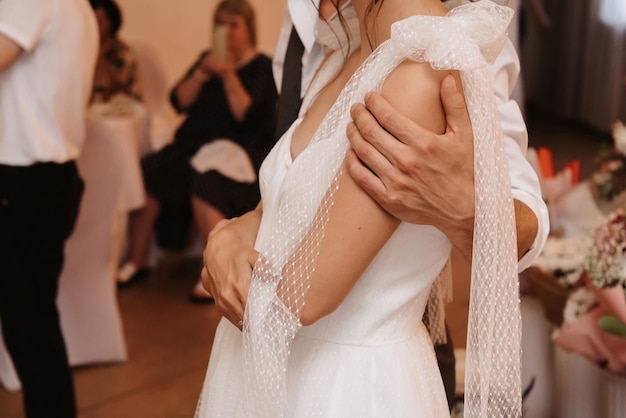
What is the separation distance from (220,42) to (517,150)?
9.52 feet

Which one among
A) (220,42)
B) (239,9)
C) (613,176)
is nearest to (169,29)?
(239,9)

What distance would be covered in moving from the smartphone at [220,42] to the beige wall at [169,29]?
1.14 meters

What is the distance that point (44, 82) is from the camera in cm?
253

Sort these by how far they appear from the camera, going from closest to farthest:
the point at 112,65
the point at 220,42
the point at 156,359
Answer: the point at 156,359 → the point at 220,42 → the point at 112,65

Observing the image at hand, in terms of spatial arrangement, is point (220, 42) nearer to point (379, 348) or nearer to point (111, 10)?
point (111, 10)

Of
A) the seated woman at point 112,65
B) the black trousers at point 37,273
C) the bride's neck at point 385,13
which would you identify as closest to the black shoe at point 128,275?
the seated woman at point 112,65

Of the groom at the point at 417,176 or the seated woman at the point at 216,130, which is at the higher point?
the groom at the point at 417,176

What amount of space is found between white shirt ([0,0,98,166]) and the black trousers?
0.20 ft

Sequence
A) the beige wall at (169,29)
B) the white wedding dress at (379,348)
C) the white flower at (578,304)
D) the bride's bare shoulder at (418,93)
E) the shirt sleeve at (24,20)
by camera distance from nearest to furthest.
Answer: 1. the bride's bare shoulder at (418,93)
2. the white wedding dress at (379,348)
3. the white flower at (578,304)
4. the shirt sleeve at (24,20)
5. the beige wall at (169,29)

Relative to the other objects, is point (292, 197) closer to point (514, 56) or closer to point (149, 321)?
point (514, 56)

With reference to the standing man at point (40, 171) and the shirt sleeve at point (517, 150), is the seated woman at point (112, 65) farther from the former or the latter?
the shirt sleeve at point (517, 150)

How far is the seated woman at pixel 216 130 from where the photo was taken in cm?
421

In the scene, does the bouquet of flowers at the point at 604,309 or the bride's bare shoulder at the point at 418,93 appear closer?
the bride's bare shoulder at the point at 418,93

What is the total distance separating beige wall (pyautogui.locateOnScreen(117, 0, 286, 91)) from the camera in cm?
518
